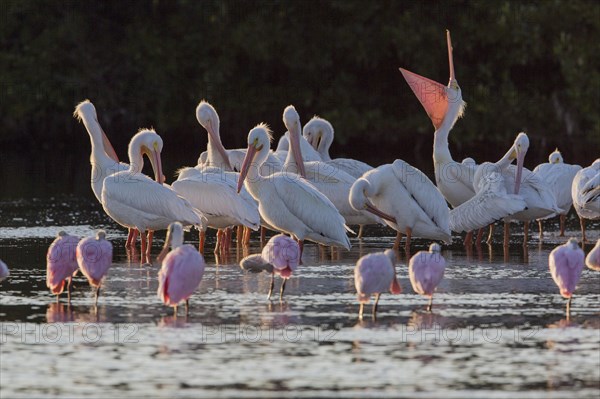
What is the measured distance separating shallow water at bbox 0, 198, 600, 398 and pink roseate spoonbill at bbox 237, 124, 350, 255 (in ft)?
1.42

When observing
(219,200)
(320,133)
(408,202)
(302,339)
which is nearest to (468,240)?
(408,202)

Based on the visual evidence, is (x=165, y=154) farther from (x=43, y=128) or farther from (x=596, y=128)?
(x=596, y=128)

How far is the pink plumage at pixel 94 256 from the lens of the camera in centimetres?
995

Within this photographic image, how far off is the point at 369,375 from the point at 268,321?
169cm

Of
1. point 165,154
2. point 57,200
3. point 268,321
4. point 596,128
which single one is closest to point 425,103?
point 57,200

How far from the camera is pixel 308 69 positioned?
107 ft

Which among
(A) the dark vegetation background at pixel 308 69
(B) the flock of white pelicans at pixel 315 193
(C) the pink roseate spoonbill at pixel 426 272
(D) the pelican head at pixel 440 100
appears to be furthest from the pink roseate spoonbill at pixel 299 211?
(A) the dark vegetation background at pixel 308 69

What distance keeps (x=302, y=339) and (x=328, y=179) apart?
19.5 feet

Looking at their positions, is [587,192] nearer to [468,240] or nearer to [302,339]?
[468,240]

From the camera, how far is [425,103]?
54.1 ft

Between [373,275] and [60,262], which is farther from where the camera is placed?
[60,262]

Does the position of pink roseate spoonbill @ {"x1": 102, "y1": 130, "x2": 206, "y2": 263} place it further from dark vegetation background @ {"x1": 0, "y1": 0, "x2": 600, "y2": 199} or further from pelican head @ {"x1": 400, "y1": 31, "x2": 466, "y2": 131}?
dark vegetation background @ {"x1": 0, "y1": 0, "x2": 600, "y2": 199}

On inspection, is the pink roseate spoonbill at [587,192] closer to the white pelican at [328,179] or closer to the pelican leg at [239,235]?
the white pelican at [328,179]

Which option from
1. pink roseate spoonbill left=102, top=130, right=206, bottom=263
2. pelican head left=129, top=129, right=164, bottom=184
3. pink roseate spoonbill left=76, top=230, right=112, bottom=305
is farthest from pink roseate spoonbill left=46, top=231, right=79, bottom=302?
pelican head left=129, top=129, right=164, bottom=184
